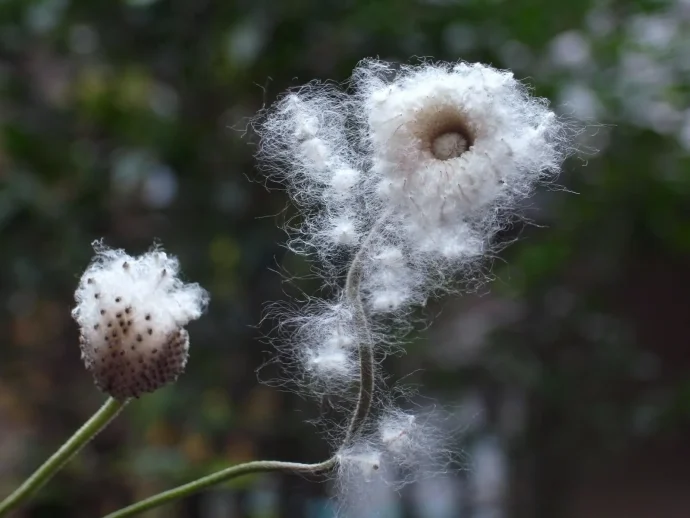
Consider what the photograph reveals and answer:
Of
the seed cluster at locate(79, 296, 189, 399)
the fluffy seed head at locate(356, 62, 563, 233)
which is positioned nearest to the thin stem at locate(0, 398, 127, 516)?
the seed cluster at locate(79, 296, 189, 399)

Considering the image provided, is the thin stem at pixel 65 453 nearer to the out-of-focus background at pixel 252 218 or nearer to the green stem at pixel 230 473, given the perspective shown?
the green stem at pixel 230 473

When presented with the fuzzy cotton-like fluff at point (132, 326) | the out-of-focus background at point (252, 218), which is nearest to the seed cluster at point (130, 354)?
the fuzzy cotton-like fluff at point (132, 326)

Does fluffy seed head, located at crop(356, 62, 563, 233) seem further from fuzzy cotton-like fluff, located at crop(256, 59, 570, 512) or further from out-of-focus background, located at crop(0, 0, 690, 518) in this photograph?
out-of-focus background, located at crop(0, 0, 690, 518)

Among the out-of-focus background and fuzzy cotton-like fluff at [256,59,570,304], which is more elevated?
the out-of-focus background

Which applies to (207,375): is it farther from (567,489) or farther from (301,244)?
(567,489)

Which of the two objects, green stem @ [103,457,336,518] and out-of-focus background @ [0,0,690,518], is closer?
green stem @ [103,457,336,518]
